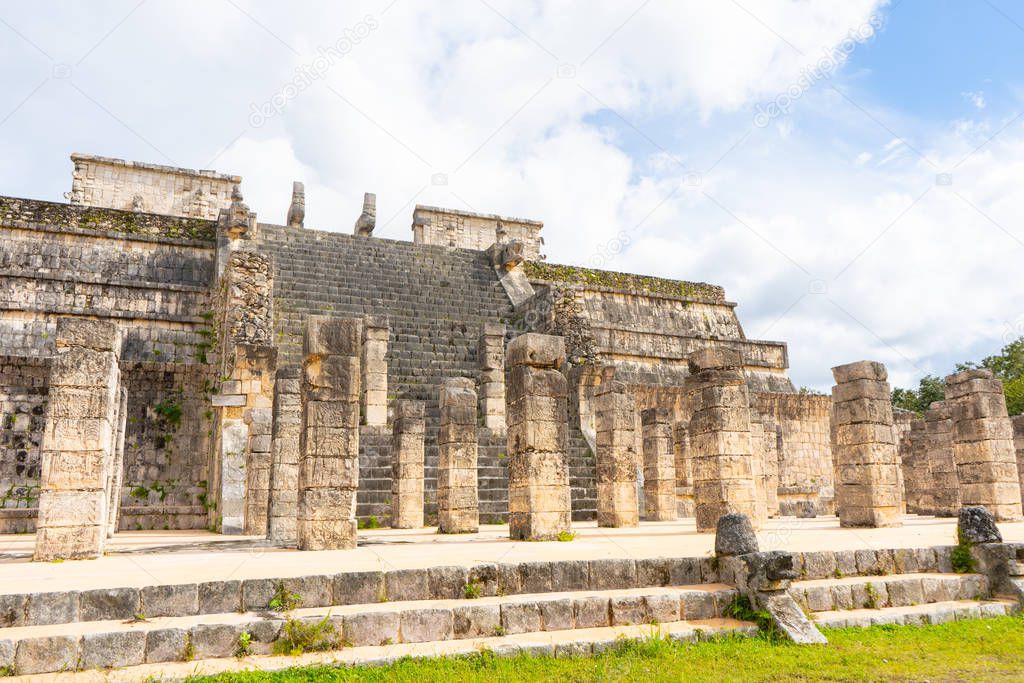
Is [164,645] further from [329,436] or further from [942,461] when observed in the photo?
[942,461]

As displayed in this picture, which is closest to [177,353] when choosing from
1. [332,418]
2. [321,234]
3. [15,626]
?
[321,234]

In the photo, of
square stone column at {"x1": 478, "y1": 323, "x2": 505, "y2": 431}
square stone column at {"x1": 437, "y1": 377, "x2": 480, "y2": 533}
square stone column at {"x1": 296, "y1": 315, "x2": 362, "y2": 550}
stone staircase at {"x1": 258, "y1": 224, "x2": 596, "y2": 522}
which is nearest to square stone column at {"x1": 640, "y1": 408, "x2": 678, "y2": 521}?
stone staircase at {"x1": 258, "y1": 224, "x2": 596, "y2": 522}

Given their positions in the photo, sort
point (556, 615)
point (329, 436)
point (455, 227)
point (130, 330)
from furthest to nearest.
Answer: point (455, 227)
point (130, 330)
point (329, 436)
point (556, 615)

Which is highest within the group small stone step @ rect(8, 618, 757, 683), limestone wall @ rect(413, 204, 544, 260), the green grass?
limestone wall @ rect(413, 204, 544, 260)

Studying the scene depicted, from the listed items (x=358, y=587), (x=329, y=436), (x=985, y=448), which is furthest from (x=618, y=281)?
(x=358, y=587)

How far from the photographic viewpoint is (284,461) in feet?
39.1

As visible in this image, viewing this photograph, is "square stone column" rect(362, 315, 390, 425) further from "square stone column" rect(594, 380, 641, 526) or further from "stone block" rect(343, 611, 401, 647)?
"stone block" rect(343, 611, 401, 647)

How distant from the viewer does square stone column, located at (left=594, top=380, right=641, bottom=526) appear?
47.1ft

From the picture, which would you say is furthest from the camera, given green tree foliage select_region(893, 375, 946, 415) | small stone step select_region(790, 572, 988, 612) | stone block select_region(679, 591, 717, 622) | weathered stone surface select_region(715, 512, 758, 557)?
green tree foliage select_region(893, 375, 946, 415)

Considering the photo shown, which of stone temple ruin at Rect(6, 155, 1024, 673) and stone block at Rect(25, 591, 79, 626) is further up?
stone temple ruin at Rect(6, 155, 1024, 673)

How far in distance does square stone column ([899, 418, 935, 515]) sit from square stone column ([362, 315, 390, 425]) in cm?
1448

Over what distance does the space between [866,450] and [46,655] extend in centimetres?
1248

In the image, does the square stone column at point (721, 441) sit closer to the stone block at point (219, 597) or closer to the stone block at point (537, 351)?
the stone block at point (537, 351)

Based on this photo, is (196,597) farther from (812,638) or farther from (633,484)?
(633,484)
